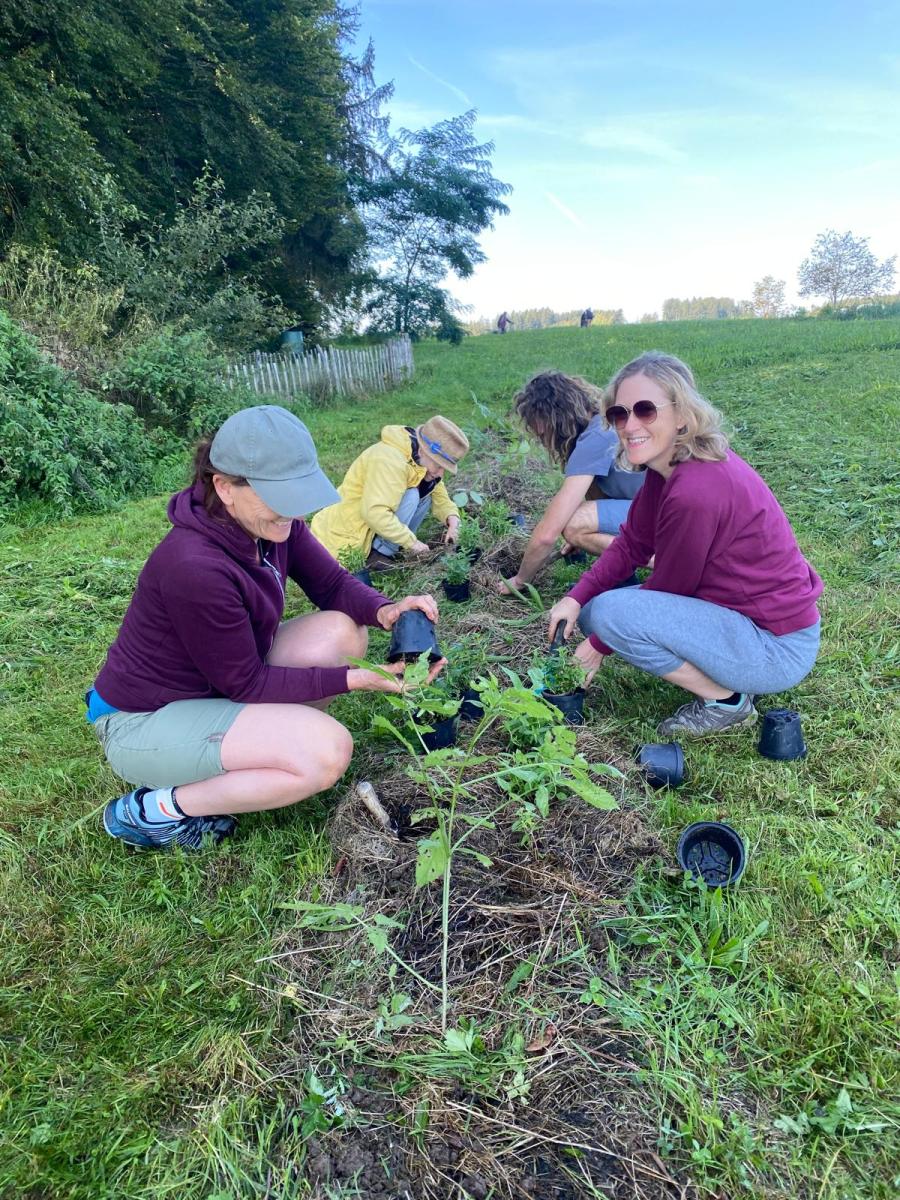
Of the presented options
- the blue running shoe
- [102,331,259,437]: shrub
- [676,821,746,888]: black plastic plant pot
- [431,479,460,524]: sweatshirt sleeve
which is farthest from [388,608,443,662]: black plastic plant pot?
[102,331,259,437]: shrub

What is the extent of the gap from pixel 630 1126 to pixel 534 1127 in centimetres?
19

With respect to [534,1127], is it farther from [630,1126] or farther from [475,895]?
[475,895]

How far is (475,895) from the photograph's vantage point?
1792mm

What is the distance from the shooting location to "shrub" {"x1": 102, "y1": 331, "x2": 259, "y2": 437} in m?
7.32

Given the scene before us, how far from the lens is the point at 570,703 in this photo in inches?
99.2

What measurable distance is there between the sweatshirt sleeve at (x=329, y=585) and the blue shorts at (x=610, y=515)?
1611mm

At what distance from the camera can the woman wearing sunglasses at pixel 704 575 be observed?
2.29 meters

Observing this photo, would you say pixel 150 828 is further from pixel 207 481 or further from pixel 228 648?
pixel 207 481

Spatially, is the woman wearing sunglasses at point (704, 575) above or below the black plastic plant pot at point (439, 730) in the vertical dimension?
above

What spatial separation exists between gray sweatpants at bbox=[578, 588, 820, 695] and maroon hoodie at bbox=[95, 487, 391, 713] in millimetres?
1102

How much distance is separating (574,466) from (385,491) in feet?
3.81

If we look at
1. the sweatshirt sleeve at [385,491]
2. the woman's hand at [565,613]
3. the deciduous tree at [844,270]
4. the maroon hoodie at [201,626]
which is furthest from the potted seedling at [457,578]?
the deciduous tree at [844,270]

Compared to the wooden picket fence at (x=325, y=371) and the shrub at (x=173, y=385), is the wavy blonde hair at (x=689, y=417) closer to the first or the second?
the shrub at (x=173, y=385)

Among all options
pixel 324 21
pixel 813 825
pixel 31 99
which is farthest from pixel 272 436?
pixel 324 21
